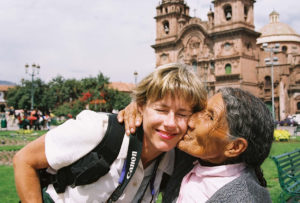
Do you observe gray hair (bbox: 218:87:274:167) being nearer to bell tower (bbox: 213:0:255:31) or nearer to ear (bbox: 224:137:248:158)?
ear (bbox: 224:137:248:158)

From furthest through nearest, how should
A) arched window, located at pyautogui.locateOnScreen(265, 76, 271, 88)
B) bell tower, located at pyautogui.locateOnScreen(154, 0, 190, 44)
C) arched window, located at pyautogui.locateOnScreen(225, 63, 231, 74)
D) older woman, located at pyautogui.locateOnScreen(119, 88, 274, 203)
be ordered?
bell tower, located at pyautogui.locateOnScreen(154, 0, 190, 44) → arched window, located at pyautogui.locateOnScreen(265, 76, 271, 88) → arched window, located at pyautogui.locateOnScreen(225, 63, 231, 74) → older woman, located at pyautogui.locateOnScreen(119, 88, 274, 203)

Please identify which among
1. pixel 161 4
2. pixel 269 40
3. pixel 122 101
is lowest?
pixel 122 101

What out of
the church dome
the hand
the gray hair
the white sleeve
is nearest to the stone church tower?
the church dome

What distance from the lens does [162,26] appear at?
52.3 metres

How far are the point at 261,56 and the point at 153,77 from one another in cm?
4778

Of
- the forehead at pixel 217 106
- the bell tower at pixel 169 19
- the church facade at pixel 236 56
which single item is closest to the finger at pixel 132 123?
the forehead at pixel 217 106

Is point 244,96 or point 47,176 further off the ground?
point 244,96

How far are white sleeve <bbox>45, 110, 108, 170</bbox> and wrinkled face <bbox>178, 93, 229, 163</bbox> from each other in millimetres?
661

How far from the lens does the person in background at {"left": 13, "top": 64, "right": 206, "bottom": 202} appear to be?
2176mm

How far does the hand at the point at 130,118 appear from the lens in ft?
7.60

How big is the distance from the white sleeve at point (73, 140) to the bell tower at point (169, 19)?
162 ft

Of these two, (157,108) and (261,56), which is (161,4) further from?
(157,108)

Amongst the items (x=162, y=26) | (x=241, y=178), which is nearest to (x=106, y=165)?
(x=241, y=178)

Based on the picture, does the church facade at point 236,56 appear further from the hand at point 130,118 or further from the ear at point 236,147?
the ear at point 236,147
